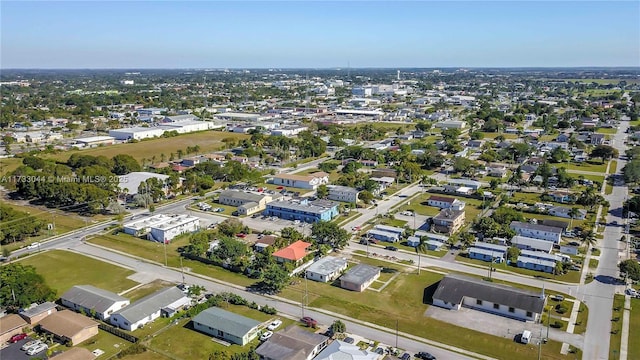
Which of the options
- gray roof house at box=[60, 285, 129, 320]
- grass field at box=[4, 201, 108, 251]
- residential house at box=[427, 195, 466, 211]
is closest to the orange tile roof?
gray roof house at box=[60, 285, 129, 320]

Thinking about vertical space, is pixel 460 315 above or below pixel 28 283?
below

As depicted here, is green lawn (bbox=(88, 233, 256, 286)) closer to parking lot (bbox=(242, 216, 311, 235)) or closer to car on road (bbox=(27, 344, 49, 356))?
parking lot (bbox=(242, 216, 311, 235))

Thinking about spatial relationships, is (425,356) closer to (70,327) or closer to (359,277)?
(359,277)

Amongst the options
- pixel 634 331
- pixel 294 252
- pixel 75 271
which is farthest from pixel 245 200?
pixel 634 331

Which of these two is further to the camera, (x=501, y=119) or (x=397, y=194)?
(x=501, y=119)

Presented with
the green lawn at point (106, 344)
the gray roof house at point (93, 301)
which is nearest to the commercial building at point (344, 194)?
the gray roof house at point (93, 301)

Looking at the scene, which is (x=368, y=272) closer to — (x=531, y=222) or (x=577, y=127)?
(x=531, y=222)

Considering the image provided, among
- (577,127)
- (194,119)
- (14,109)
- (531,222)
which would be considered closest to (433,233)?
(531,222)
